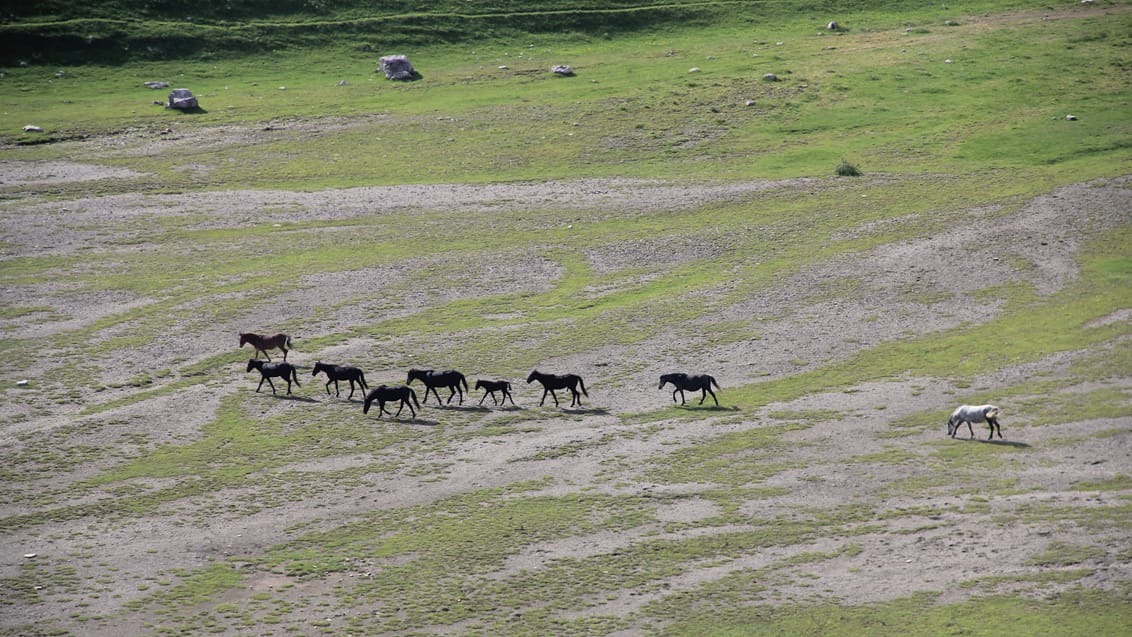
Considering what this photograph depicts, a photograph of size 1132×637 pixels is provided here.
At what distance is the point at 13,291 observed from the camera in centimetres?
5453

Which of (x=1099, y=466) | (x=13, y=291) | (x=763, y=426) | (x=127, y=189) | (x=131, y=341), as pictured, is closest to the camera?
(x=1099, y=466)

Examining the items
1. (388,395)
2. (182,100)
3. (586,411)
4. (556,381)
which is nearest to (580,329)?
(556,381)

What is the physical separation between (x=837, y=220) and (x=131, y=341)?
33384 mm

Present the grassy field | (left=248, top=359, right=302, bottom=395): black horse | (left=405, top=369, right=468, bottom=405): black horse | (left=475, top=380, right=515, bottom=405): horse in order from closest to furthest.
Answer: the grassy field → (left=475, top=380, right=515, bottom=405): horse → (left=405, top=369, right=468, bottom=405): black horse → (left=248, top=359, right=302, bottom=395): black horse

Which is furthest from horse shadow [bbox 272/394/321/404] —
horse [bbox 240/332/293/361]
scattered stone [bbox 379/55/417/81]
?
scattered stone [bbox 379/55/417/81]

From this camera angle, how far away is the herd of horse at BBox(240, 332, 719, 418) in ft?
130

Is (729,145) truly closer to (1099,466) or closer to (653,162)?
(653,162)

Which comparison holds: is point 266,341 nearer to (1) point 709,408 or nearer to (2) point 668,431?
(2) point 668,431

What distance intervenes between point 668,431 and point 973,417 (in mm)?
8675

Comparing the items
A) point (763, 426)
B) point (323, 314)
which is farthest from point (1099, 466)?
point (323, 314)

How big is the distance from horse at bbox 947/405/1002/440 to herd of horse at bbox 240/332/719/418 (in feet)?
23.4

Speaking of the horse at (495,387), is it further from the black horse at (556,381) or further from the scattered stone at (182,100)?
the scattered stone at (182,100)

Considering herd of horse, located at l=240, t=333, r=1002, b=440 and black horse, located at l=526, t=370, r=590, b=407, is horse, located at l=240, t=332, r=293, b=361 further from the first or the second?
black horse, located at l=526, t=370, r=590, b=407

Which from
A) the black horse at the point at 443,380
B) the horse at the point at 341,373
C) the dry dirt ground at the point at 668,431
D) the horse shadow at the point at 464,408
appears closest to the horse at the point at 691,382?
the dry dirt ground at the point at 668,431
